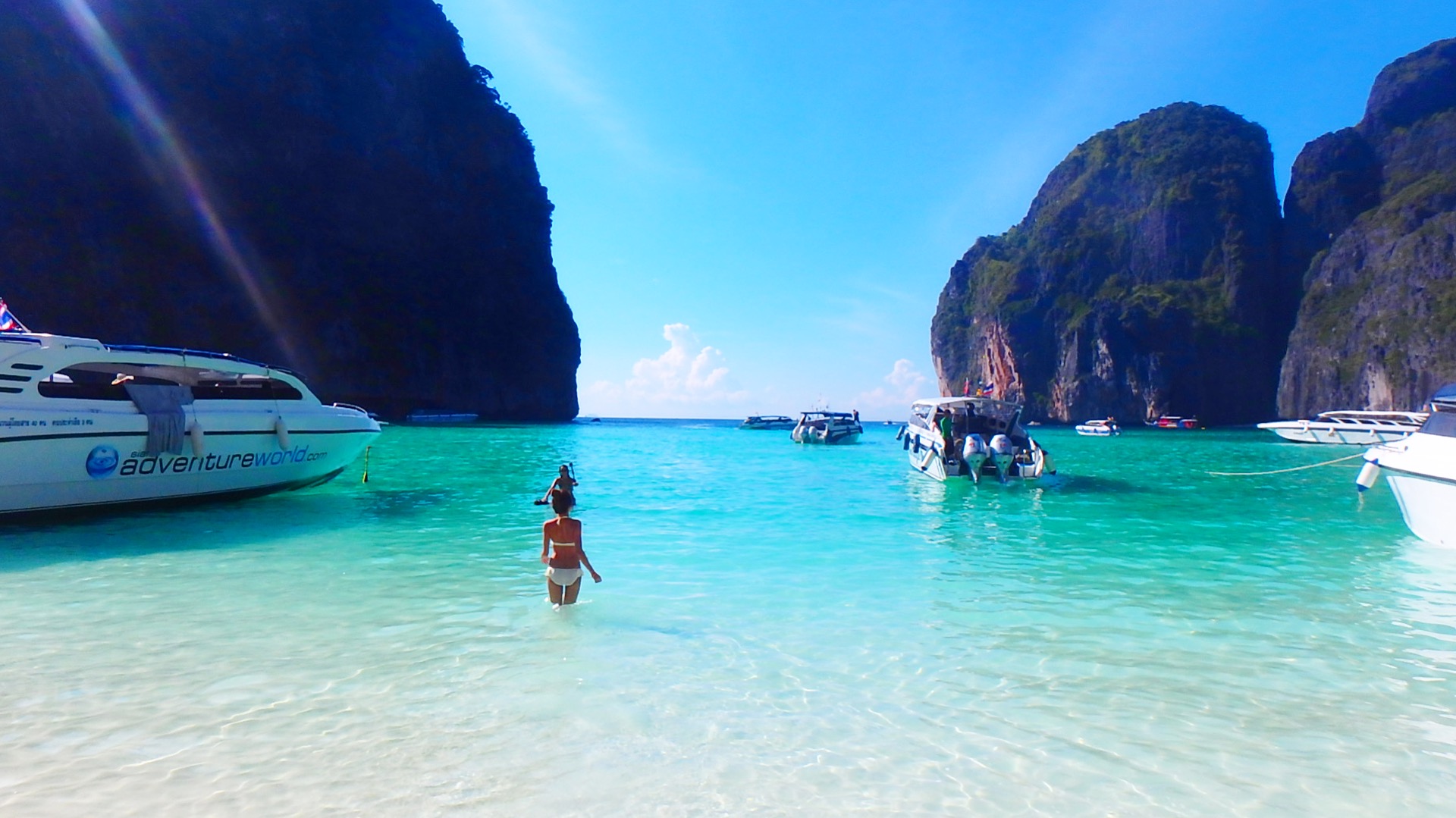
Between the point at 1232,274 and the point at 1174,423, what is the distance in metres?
35.5

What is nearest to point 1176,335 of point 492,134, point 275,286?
point 492,134

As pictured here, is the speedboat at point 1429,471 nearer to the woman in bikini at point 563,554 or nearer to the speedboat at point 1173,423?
the woman in bikini at point 563,554

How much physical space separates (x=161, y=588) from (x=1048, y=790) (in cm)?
933

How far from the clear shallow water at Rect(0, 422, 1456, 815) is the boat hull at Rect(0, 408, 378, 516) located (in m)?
0.87

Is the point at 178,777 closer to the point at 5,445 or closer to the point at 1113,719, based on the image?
the point at 1113,719

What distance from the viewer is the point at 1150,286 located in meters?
133

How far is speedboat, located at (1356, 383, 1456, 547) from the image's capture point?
12031 mm

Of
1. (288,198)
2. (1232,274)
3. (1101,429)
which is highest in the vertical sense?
(1232,274)

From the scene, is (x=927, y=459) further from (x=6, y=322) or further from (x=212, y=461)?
(x=6, y=322)

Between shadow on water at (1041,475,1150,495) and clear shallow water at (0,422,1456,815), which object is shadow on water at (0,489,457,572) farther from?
shadow on water at (1041,475,1150,495)

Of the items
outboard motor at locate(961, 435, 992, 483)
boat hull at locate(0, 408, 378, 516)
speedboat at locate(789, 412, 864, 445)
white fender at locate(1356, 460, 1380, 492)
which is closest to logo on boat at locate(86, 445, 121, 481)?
boat hull at locate(0, 408, 378, 516)

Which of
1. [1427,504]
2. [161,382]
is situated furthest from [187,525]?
[1427,504]

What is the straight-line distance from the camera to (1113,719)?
5340 millimetres

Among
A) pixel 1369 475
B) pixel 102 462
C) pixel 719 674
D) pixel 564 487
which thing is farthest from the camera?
pixel 1369 475
